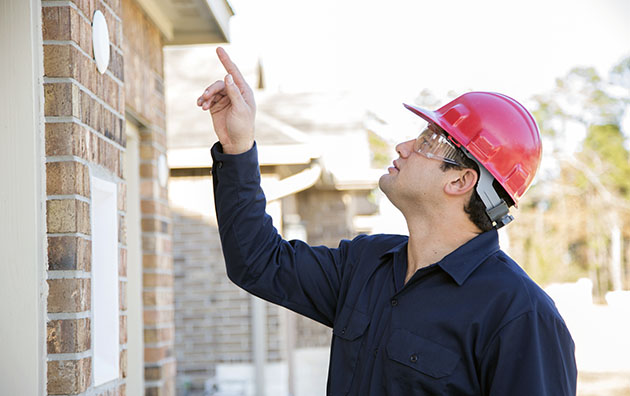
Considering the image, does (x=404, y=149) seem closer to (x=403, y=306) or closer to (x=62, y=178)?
(x=403, y=306)

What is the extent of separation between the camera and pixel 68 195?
7.81ft

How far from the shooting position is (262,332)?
8.03m

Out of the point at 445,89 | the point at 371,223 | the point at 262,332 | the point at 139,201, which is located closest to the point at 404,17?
the point at 445,89

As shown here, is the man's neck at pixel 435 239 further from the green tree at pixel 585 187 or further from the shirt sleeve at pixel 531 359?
the green tree at pixel 585 187

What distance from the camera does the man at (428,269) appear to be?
2188mm

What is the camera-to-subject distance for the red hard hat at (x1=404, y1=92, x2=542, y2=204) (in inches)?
98.6

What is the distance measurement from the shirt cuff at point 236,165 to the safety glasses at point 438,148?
535 mm

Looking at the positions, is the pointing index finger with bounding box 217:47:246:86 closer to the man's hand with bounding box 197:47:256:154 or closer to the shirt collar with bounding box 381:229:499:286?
A: the man's hand with bounding box 197:47:256:154

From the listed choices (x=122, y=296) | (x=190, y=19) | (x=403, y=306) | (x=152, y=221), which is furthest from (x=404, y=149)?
(x=190, y=19)

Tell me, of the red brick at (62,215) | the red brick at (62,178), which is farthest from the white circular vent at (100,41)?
the red brick at (62,215)

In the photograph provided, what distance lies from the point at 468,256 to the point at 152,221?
253cm

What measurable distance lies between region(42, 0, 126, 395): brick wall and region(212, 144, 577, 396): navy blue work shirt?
429 millimetres

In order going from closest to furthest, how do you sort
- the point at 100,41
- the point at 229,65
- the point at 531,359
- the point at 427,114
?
the point at 531,359 < the point at 229,65 < the point at 427,114 < the point at 100,41

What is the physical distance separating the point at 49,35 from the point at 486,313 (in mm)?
1555
